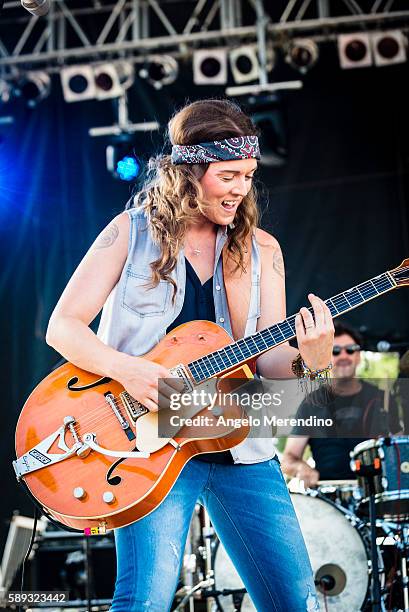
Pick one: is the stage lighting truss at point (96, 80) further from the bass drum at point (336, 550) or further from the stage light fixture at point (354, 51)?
the bass drum at point (336, 550)

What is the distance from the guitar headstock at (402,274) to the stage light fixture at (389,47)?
15.3 feet

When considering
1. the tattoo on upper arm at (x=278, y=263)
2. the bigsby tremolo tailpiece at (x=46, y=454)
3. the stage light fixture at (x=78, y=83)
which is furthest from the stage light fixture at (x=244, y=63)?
the bigsby tremolo tailpiece at (x=46, y=454)

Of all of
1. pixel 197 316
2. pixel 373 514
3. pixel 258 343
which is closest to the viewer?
pixel 258 343

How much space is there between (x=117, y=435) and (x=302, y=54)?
547 cm

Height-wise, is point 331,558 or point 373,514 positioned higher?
point 373,514

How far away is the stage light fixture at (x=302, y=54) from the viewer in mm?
7418

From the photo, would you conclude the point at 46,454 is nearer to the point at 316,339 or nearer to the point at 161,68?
the point at 316,339

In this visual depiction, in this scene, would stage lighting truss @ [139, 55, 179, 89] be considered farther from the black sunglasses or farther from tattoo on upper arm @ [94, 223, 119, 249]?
tattoo on upper arm @ [94, 223, 119, 249]

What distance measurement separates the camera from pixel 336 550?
533 centimetres

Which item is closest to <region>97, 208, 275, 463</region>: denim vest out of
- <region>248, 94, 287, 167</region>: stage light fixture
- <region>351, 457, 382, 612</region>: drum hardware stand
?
<region>351, 457, 382, 612</region>: drum hardware stand

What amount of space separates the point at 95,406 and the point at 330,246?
204 inches

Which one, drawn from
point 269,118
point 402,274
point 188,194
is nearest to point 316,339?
point 402,274

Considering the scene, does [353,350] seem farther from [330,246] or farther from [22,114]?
[22,114]

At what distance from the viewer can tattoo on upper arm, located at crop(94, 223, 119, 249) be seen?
3039 mm
